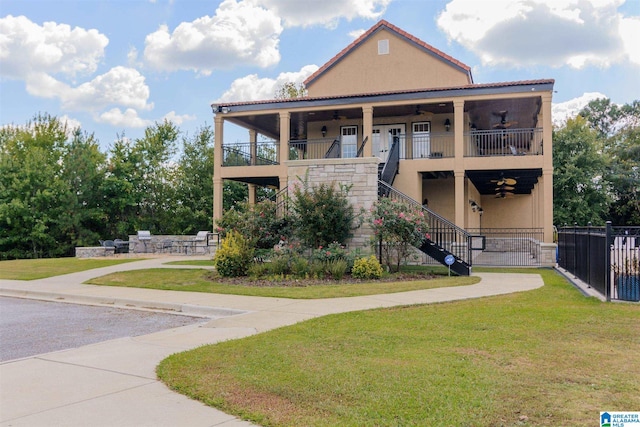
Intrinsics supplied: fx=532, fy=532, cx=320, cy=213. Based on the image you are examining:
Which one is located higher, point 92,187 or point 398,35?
point 398,35

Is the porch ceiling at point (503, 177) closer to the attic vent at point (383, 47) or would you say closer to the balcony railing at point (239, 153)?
the attic vent at point (383, 47)

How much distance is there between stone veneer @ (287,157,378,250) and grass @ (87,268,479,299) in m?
2.61

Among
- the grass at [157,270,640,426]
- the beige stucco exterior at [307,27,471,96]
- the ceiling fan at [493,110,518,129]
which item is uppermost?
the beige stucco exterior at [307,27,471,96]

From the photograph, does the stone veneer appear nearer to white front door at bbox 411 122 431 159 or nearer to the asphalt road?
the asphalt road

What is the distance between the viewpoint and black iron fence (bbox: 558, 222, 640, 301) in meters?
10.4

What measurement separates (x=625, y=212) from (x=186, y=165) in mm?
33835

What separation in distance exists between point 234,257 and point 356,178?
14.3 feet

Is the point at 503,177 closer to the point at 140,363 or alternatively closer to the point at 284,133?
the point at 284,133

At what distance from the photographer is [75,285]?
14820 mm

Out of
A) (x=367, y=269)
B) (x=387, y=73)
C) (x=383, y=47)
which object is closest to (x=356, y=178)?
(x=367, y=269)

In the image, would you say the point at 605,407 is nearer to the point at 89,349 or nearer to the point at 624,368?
the point at 624,368

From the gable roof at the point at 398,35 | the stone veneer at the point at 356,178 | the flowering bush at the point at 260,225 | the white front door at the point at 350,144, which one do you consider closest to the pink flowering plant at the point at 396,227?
the stone veneer at the point at 356,178

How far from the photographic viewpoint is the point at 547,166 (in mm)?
19812

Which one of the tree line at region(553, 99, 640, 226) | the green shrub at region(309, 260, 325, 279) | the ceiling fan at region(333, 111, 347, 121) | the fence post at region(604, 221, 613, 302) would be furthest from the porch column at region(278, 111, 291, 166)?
the tree line at region(553, 99, 640, 226)
